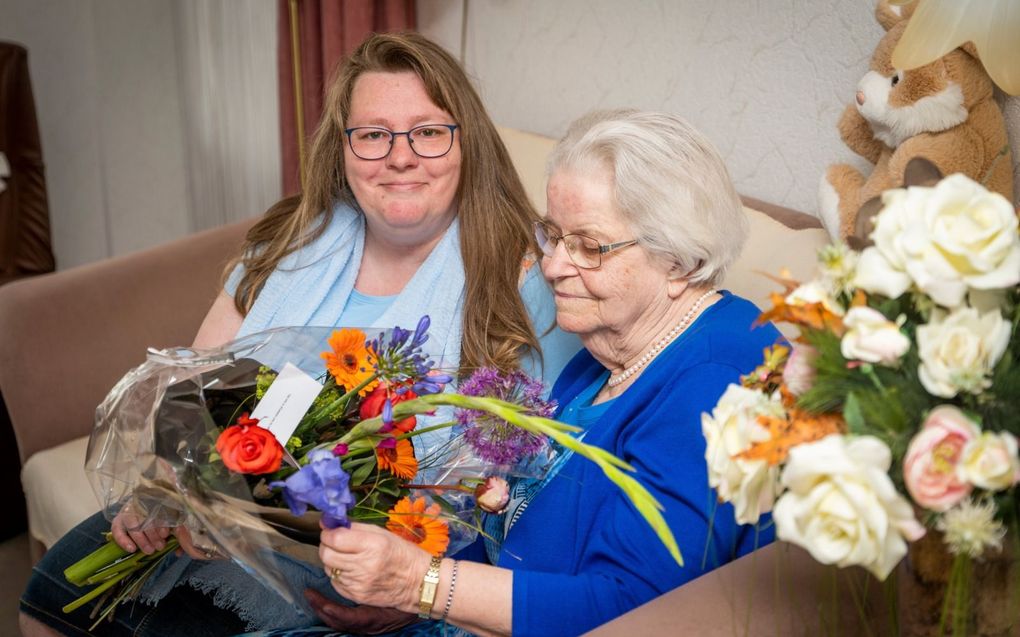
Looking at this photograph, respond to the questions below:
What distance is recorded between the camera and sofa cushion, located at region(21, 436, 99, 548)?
2.15 metres

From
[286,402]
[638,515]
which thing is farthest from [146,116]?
[638,515]

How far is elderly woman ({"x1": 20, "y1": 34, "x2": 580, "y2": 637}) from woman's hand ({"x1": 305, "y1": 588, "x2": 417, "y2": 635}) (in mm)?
192

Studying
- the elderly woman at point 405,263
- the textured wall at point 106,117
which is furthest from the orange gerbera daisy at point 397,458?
the textured wall at point 106,117

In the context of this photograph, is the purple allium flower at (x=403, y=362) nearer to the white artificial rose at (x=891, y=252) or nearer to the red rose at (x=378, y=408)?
the red rose at (x=378, y=408)

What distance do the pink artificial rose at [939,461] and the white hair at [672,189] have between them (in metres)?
0.64

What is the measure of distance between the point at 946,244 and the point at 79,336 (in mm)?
1994

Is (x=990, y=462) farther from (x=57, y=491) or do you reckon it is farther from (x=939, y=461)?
(x=57, y=491)

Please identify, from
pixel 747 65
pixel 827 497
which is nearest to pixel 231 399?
pixel 827 497

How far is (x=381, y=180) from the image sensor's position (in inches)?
71.1

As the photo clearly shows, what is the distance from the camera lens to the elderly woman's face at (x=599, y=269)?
1.42 metres

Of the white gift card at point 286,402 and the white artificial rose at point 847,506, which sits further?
the white gift card at point 286,402

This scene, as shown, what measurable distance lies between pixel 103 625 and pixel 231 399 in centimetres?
65

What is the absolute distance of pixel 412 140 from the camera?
5.87 feet

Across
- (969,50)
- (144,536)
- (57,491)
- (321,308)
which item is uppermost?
(969,50)
